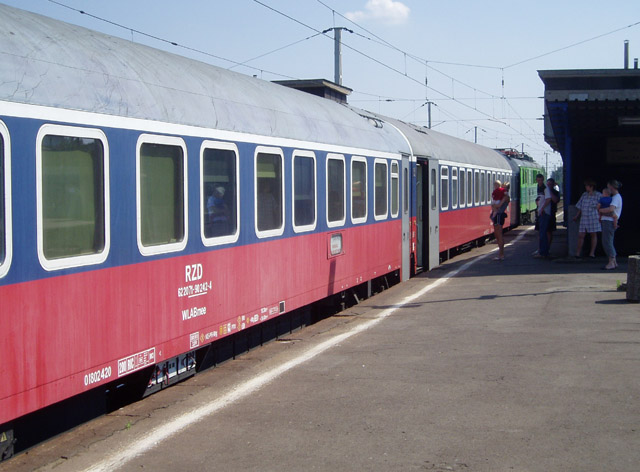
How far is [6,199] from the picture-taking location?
17.4 feet

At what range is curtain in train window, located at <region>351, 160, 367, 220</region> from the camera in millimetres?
12891

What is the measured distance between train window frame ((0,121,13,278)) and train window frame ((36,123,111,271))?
30cm

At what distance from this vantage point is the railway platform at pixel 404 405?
577cm

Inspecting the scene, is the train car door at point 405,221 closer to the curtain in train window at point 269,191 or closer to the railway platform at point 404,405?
the railway platform at point 404,405

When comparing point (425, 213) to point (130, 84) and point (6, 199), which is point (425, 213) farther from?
point (6, 199)

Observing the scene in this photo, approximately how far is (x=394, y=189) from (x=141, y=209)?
9.06 meters

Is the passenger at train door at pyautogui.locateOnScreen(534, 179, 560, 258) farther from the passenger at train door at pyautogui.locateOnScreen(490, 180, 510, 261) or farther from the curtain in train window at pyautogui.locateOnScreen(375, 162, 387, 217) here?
the curtain in train window at pyautogui.locateOnScreen(375, 162, 387, 217)

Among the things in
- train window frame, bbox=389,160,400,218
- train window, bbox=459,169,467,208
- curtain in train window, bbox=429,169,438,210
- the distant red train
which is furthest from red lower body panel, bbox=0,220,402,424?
train window, bbox=459,169,467,208

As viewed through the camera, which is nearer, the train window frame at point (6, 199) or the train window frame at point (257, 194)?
the train window frame at point (6, 199)

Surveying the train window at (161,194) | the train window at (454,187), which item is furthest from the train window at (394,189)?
the train window at (161,194)

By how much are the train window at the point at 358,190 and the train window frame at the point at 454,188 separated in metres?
8.15

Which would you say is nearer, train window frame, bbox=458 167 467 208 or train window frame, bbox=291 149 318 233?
train window frame, bbox=291 149 318 233

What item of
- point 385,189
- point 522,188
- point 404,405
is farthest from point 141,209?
point 522,188

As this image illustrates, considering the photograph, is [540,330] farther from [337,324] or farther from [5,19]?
[5,19]
